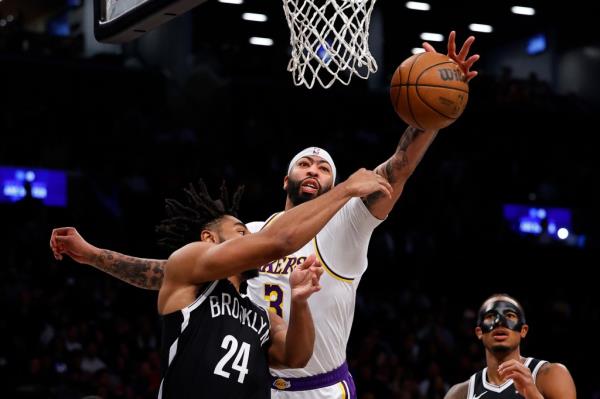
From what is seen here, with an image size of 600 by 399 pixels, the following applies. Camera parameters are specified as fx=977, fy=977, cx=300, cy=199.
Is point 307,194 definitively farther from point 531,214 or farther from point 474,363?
point 531,214

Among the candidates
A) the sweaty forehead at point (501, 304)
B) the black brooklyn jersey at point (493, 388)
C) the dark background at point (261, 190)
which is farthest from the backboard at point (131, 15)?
the dark background at point (261, 190)

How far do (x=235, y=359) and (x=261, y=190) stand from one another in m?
9.39

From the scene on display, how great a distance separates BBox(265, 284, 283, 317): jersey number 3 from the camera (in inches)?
199

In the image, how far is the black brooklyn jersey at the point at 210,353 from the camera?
392cm

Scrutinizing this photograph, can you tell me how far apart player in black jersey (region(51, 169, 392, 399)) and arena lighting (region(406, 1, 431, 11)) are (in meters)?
16.5

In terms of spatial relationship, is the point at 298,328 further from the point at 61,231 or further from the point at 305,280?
the point at 61,231

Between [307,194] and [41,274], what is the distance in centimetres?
703

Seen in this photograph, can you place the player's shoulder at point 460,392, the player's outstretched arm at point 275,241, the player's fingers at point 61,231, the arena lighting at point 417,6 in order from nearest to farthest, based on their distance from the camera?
1. the player's outstretched arm at point 275,241
2. the player's fingers at point 61,231
3. the player's shoulder at point 460,392
4. the arena lighting at point 417,6

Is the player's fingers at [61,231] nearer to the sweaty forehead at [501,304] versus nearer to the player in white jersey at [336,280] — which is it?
the player in white jersey at [336,280]

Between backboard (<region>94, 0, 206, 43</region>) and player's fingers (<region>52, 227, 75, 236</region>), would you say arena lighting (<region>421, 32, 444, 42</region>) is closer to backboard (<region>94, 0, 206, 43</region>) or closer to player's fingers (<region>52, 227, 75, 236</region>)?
backboard (<region>94, 0, 206, 43</region>)

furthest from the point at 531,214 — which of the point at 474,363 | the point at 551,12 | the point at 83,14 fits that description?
the point at 83,14

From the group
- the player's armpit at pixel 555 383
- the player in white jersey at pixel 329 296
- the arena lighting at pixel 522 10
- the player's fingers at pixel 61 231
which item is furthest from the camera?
the arena lighting at pixel 522 10

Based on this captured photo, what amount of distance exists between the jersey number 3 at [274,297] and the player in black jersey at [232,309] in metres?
0.80

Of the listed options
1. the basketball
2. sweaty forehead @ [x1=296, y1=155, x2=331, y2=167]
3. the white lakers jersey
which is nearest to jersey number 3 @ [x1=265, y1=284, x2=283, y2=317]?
the white lakers jersey
